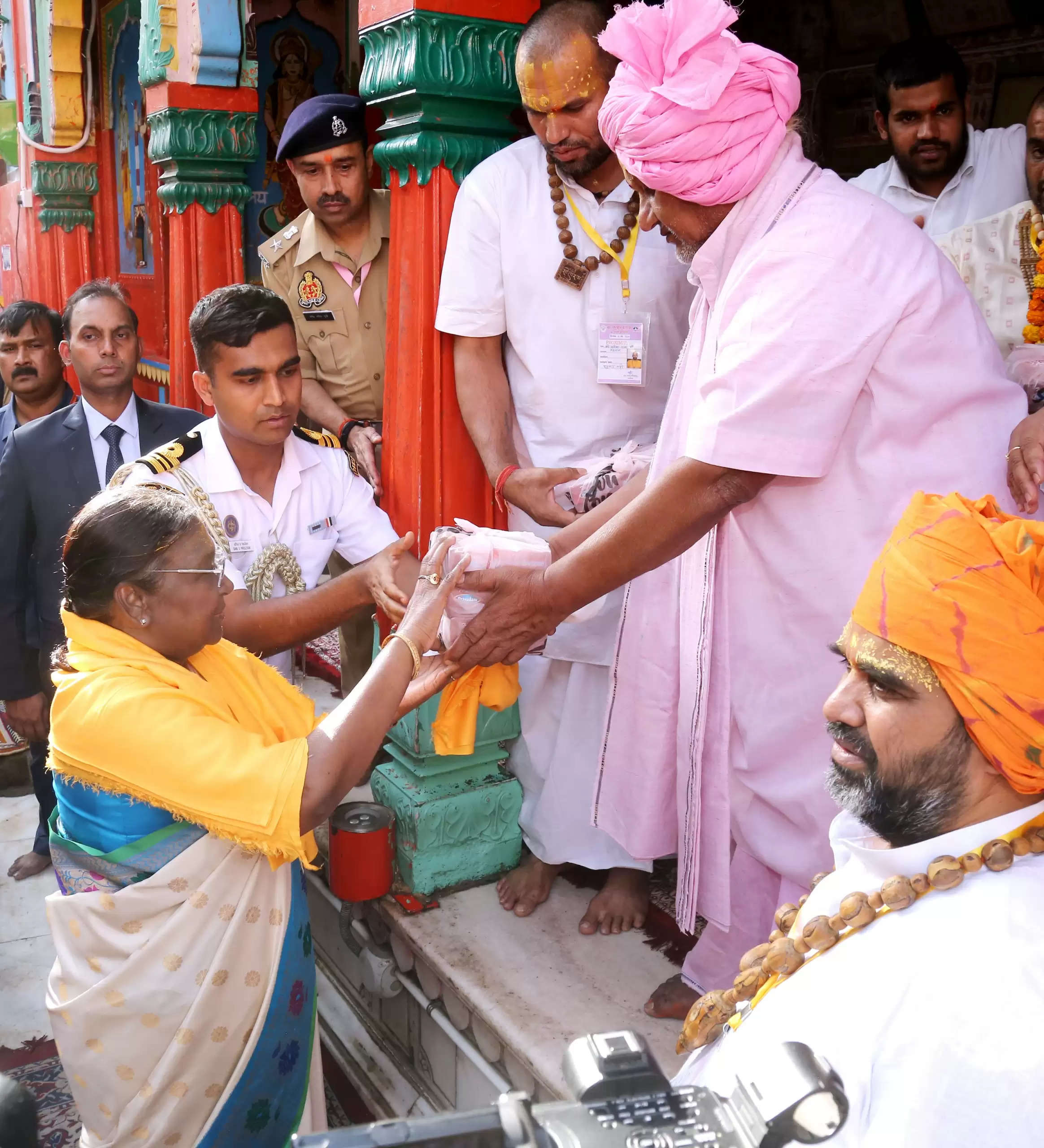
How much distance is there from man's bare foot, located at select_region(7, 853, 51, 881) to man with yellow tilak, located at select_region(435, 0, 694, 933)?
1.98 metres

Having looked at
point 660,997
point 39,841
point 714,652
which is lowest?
point 39,841

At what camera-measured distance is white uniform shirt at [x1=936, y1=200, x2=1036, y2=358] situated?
8.98ft

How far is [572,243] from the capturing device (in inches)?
115

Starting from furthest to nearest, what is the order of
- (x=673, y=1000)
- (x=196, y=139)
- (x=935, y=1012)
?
(x=196, y=139), (x=673, y=1000), (x=935, y=1012)

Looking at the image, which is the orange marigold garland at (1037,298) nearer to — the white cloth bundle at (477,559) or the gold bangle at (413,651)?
the white cloth bundle at (477,559)

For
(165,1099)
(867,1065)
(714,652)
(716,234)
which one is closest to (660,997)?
(714,652)

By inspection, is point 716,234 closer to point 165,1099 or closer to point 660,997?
point 660,997

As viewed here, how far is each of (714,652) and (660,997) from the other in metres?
0.84

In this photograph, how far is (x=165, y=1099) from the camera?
215 centimetres

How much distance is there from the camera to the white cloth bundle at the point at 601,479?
285cm

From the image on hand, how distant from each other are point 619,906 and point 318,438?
4.89 ft

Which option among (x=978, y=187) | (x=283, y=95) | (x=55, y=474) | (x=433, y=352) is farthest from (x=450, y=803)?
(x=283, y=95)

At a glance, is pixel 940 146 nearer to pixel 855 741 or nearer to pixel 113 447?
pixel 855 741

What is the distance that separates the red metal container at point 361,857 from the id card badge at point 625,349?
1.34 meters
